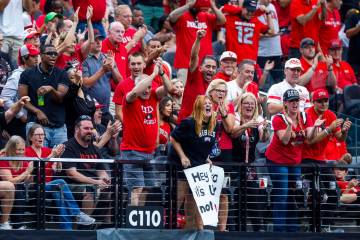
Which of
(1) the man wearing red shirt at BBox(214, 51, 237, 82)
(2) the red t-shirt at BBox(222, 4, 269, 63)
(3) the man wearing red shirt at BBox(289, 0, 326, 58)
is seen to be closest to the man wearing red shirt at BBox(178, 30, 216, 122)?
(1) the man wearing red shirt at BBox(214, 51, 237, 82)

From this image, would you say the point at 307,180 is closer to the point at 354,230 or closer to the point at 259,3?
the point at 354,230

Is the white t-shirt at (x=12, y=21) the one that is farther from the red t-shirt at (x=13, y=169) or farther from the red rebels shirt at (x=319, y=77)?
the red rebels shirt at (x=319, y=77)

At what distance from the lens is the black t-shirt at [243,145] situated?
1666 centimetres

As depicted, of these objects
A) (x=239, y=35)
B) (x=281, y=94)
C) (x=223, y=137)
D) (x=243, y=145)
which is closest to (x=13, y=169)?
(x=223, y=137)

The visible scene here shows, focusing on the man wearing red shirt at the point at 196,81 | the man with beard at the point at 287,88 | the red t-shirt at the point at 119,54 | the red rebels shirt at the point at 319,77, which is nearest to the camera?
the man wearing red shirt at the point at 196,81

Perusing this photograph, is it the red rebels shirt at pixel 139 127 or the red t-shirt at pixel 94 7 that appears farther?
the red t-shirt at pixel 94 7

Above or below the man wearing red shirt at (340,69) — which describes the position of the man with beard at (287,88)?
below

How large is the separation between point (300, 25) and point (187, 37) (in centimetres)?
267

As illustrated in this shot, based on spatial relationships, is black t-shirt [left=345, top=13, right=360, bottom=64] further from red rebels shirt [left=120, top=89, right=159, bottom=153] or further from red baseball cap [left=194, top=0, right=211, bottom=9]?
red rebels shirt [left=120, top=89, right=159, bottom=153]

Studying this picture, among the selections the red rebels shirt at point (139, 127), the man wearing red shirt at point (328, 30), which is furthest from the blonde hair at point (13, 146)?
the man wearing red shirt at point (328, 30)

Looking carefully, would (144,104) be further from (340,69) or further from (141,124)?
(340,69)

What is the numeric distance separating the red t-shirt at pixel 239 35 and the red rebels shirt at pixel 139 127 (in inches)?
169

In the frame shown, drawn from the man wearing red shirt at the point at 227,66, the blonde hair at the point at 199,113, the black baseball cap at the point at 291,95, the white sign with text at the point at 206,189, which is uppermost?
the man wearing red shirt at the point at 227,66

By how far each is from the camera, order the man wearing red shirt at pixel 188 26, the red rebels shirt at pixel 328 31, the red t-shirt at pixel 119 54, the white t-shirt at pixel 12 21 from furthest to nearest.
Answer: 1. the red rebels shirt at pixel 328 31
2. the man wearing red shirt at pixel 188 26
3. the white t-shirt at pixel 12 21
4. the red t-shirt at pixel 119 54
